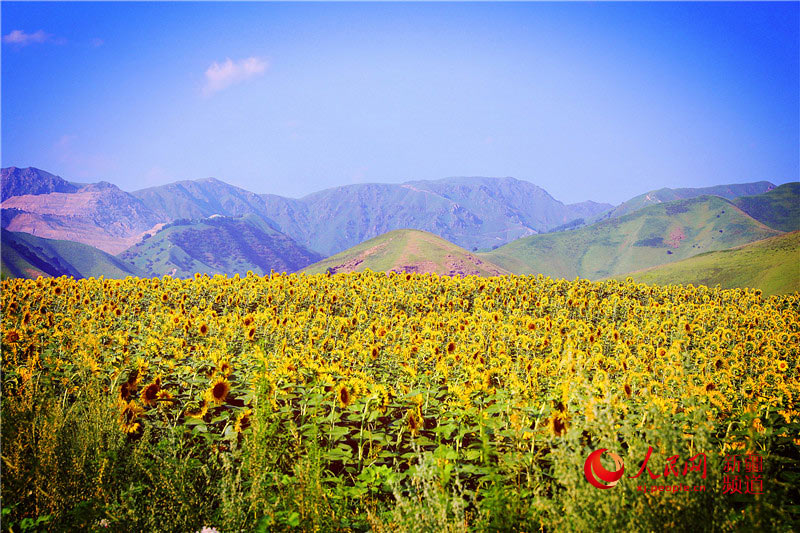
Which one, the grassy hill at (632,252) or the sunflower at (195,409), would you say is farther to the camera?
the grassy hill at (632,252)

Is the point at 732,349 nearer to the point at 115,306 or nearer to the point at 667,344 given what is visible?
the point at 667,344

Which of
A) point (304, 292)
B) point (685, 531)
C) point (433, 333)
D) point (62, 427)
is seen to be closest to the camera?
point (685, 531)

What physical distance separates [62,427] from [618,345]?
25.3ft

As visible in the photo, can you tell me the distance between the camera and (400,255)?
317 feet

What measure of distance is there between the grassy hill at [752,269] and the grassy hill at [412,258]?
105 ft

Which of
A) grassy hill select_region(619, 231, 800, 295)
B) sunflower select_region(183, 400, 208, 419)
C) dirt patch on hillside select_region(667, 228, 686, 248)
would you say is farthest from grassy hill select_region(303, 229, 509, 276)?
dirt patch on hillside select_region(667, 228, 686, 248)

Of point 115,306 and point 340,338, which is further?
point 115,306

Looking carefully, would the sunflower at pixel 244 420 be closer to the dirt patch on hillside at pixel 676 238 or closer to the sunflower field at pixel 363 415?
the sunflower field at pixel 363 415

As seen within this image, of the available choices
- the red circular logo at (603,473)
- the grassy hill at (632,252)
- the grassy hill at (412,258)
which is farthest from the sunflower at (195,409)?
the grassy hill at (632,252)

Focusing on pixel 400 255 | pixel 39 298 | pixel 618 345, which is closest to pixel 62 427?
pixel 39 298

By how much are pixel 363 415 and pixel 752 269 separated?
4535 centimetres

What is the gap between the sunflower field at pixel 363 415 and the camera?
2.85 metres

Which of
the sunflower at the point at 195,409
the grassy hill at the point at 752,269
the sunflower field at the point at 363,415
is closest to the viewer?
the sunflower field at the point at 363,415

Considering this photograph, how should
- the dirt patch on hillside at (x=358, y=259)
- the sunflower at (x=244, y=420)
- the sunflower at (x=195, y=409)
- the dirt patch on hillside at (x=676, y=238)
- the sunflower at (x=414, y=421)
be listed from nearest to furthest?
the sunflower at (x=244, y=420), the sunflower at (x=414, y=421), the sunflower at (x=195, y=409), the dirt patch on hillside at (x=358, y=259), the dirt patch on hillside at (x=676, y=238)
